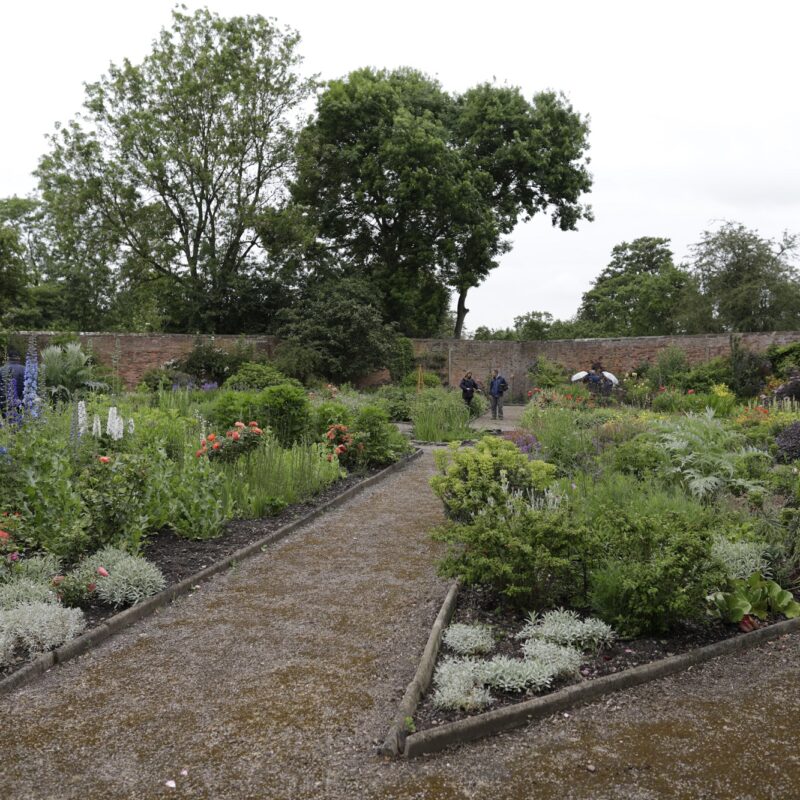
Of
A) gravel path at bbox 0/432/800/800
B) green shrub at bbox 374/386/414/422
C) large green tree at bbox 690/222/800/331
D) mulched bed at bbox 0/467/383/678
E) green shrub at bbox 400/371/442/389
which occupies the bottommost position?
gravel path at bbox 0/432/800/800

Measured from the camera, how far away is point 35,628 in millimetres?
3734

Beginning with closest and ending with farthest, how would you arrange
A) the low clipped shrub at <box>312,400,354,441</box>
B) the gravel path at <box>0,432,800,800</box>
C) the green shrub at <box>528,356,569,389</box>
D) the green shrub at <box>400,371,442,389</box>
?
the gravel path at <box>0,432,800,800</box> → the low clipped shrub at <box>312,400,354,441</box> → the green shrub at <box>400,371,442,389</box> → the green shrub at <box>528,356,569,389</box>

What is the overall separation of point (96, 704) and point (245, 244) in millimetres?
22396

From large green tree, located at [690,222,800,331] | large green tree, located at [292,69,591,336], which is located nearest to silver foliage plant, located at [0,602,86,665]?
large green tree, located at [292,69,591,336]

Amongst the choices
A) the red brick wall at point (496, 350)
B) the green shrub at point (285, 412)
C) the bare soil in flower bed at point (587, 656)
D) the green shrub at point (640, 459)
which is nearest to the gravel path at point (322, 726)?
the bare soil in flower bed at point (587, 656)

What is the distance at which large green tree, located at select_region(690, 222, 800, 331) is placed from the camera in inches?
1022

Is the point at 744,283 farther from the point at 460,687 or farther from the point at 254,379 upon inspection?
the point at 460,687

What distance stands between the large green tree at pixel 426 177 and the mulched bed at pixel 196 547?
18.3m

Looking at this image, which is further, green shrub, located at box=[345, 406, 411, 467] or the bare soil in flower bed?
green shrub, located at box=[345, 406, 411, 467]

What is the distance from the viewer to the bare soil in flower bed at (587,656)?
3.20m

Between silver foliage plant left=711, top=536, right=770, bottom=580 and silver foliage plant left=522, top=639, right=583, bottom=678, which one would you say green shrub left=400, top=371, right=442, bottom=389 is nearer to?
silver foliage plant left=711, top=536, right=770, bottom=580

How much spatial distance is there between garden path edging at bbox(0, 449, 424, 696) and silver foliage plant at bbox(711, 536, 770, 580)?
3461 mm

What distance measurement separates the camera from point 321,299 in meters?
21.9

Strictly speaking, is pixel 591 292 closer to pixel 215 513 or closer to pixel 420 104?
pixel 420 104
